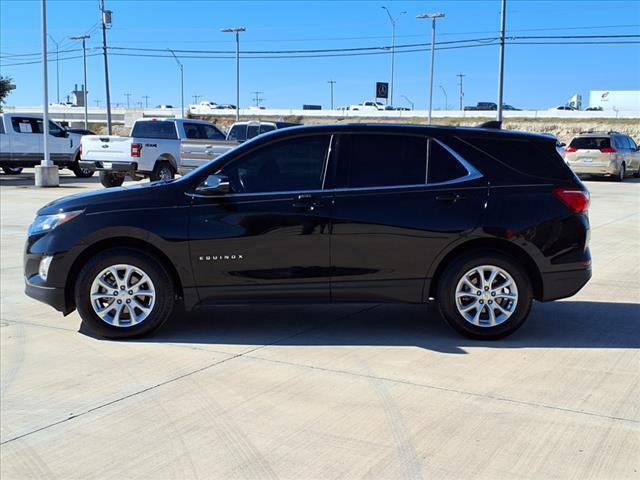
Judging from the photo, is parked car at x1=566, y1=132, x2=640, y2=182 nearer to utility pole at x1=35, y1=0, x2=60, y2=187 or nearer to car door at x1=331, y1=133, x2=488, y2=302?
utility pole at x1=35, y1=0, x2=60, y2=187

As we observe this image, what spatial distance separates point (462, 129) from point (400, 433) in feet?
9.61

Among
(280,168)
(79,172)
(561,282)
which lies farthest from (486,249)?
(79,172)

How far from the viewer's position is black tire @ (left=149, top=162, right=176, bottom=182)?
20.3m

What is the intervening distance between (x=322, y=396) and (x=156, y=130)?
56.9 ft

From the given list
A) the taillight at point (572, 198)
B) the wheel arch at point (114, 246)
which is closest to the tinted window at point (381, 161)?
the taillight at point (572, 198)

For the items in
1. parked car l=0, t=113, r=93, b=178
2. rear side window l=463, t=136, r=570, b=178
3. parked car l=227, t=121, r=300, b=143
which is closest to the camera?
rear side window l=463, t=136, r=570, b=178

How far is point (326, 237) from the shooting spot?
5699 mm

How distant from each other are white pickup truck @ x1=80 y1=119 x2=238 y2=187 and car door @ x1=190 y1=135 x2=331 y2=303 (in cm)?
1390

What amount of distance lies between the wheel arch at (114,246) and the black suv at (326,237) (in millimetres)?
12

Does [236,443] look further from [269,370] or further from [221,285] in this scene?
[221,285]

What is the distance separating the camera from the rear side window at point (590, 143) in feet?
85.7

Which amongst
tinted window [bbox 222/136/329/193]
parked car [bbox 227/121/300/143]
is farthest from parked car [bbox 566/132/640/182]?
tinted window [bbox 222/136/329/193]

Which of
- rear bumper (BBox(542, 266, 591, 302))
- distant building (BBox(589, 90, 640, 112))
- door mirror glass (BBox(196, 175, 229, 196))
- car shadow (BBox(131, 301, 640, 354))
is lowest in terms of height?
car shadow (BBox(131, 301, 640, 354))

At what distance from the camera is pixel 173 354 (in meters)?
5.45
